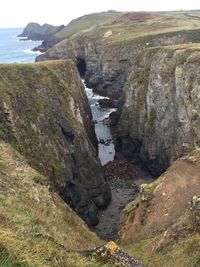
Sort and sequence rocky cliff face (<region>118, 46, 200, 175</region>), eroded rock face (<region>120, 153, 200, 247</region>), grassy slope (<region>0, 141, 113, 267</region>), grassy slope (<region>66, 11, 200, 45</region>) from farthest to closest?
1. grassy slope (<region>66, 11, 200, 45</region>)
2. rocky cliff face (<region>118, 46, 200, 175</region>)
3. eroded rock face (<region>120, 153, 200, 247</region>)
4. grassy slope (<region>0, 141, 113, 267</region>)

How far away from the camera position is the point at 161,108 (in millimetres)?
61594

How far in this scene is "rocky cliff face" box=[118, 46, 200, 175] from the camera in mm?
55150

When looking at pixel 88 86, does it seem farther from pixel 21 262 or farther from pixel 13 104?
pixel 21 262

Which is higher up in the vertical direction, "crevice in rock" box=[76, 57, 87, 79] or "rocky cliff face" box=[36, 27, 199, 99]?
"rocky cliff face" box=[36, 27, 199, 99]

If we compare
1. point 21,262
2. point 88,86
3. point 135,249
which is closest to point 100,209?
point 135,249

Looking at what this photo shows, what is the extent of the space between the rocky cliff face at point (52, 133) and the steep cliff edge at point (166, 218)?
11385 millimetres

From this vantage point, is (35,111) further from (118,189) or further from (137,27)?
(137,27)

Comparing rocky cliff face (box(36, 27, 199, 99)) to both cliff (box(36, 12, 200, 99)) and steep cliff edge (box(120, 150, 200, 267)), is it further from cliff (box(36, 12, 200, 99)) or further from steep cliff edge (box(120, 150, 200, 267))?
steep cliff edge (box(120, 150, 200, 267))

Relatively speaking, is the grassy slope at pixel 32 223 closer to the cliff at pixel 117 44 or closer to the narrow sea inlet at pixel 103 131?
the narrow sea inlet at pixel 103 131

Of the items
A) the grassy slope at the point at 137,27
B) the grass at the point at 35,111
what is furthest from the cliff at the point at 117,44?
the grass at the point at 35,111

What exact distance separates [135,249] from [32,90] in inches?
1141

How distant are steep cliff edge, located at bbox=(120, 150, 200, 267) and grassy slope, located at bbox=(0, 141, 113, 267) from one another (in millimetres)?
3706

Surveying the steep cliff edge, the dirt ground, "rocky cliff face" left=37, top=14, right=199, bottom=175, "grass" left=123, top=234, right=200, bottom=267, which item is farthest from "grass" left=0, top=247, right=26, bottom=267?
"rocky cliff face" left=37, top=14, right=199, bottom=175

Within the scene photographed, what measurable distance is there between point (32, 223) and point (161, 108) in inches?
1706
